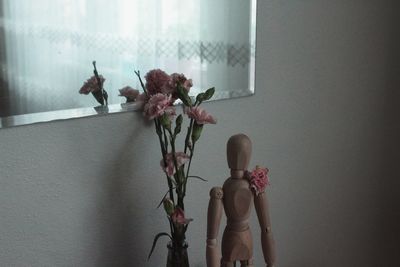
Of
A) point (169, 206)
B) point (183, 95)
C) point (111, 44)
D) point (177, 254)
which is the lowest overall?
point (177, 254)

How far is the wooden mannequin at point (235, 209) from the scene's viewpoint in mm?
949

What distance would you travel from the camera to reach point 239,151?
37.3 inches

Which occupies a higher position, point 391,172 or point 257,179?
point 257,179

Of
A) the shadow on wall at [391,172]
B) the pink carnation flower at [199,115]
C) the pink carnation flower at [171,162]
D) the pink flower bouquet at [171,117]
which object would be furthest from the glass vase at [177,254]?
the shadow on wall at [391,172]

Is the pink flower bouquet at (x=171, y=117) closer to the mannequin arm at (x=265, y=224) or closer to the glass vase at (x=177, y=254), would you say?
the glass vase at (x=177, y=254)

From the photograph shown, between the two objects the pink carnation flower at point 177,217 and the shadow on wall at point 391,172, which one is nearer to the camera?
the pink carnation flower at point 177,217

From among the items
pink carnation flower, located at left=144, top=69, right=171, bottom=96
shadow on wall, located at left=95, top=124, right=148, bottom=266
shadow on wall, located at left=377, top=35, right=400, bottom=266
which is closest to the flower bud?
shadow on wall, located at left=95, top=124, right=148, bottom=266

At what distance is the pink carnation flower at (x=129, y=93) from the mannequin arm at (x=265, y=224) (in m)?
0.33

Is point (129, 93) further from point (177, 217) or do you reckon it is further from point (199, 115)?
point (177, 217)

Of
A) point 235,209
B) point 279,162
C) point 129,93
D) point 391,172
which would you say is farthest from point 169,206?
point 391,172

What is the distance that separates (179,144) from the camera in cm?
114

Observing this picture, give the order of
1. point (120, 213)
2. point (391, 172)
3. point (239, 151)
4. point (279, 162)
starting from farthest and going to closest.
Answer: point (391, 172)
point (279, 162)
point (120, 213)
point (239, 151)

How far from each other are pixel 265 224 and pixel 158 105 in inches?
13.0

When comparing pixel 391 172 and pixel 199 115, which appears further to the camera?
pixel 391 172
